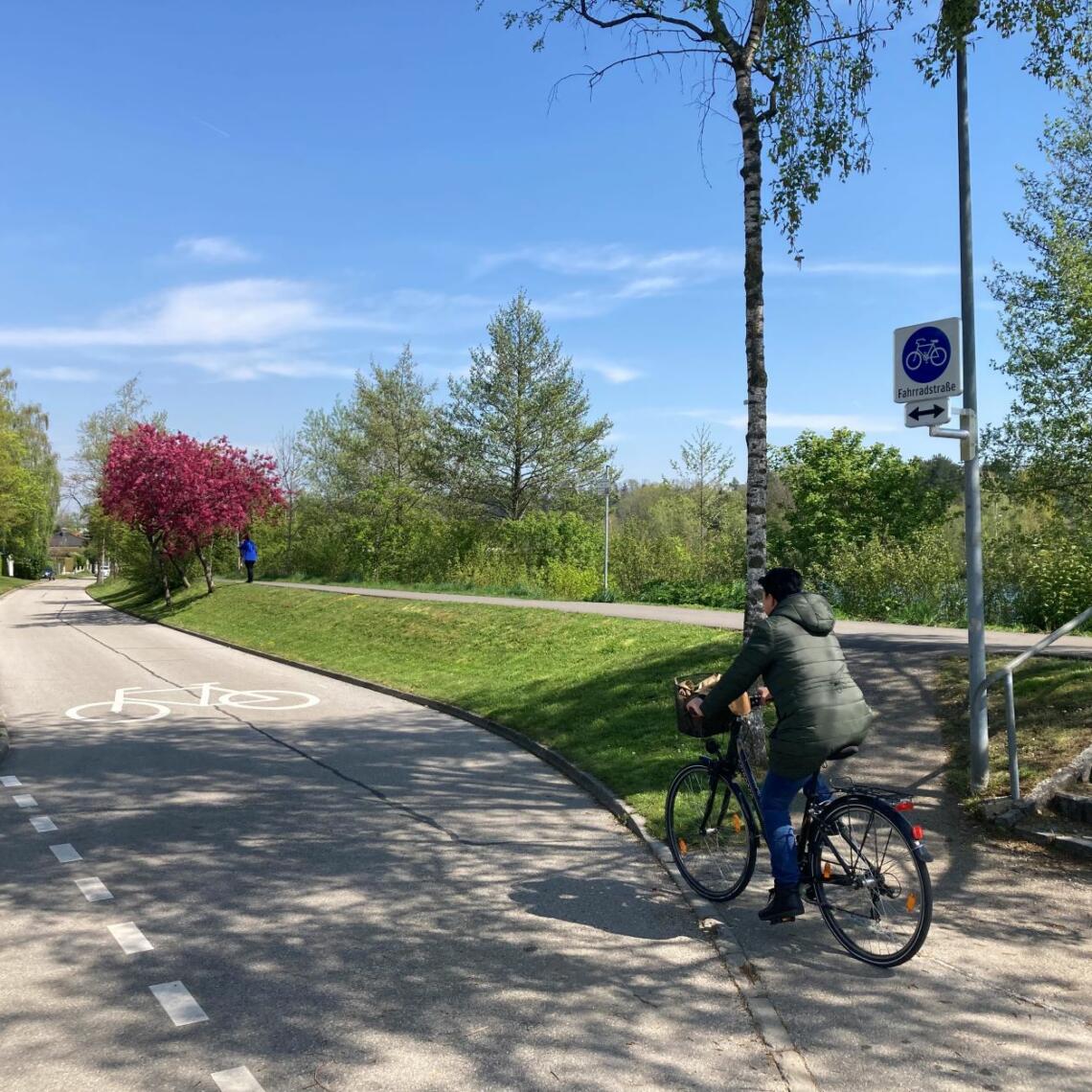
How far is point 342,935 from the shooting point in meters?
4.75

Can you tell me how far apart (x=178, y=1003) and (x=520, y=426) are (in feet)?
120

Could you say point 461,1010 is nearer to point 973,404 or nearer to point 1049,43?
point 973,404

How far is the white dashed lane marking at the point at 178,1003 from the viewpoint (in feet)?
12.5

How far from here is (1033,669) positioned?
28.1 feet

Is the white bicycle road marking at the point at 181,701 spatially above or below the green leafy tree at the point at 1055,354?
below

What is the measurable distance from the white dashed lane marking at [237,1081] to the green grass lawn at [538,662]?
3611 millimetres

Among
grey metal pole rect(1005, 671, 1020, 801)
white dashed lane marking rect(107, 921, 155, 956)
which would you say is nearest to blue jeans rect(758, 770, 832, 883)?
grey metal pole rect(1005, 671, 1020, 801)

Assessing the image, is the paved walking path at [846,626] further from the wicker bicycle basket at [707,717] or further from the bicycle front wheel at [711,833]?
the wicker bicycle basket at [707,717]

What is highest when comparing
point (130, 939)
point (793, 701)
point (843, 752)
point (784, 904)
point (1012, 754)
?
point (793, 701)

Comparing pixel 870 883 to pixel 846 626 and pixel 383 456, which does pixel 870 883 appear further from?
pixel 383 456

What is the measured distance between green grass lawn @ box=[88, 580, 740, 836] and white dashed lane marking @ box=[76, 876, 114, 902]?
3435 mm

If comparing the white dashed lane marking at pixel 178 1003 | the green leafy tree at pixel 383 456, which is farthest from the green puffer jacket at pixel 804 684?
the green leafy tree at pixel 383 456

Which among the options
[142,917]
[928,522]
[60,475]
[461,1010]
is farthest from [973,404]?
[60,475]

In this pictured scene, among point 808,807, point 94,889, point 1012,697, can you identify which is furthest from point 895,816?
point 94,889
